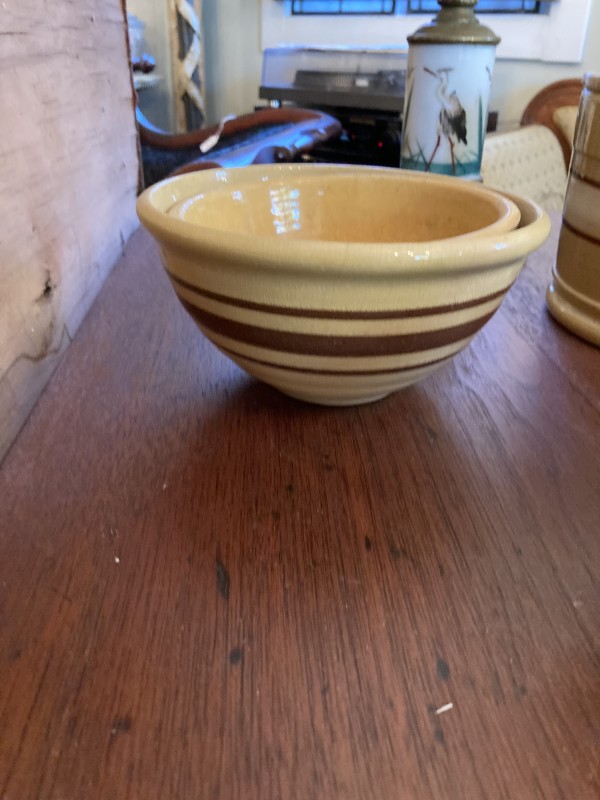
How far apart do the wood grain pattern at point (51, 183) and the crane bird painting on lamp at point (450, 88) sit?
38 cm

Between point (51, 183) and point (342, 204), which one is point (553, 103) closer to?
point (342, 204)

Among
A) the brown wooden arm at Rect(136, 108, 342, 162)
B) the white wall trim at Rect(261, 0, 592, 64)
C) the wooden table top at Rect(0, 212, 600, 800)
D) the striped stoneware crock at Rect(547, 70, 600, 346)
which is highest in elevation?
the white wall trim at Rect(261, 0, 592, 64)

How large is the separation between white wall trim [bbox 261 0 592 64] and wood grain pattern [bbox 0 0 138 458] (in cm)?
168

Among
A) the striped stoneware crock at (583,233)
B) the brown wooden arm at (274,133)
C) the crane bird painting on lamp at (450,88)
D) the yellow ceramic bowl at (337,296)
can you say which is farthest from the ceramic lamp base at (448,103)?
the brown wooden arm at (274,133)

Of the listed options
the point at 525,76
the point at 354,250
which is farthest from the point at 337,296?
the point at 525,76

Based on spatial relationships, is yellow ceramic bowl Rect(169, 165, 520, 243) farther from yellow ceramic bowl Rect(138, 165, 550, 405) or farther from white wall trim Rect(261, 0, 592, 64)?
white wall trim Rect(261, 0, 592, 64)

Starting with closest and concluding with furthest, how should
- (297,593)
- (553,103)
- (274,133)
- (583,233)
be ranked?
(297,593), (583,233), (274,133), (553,103)

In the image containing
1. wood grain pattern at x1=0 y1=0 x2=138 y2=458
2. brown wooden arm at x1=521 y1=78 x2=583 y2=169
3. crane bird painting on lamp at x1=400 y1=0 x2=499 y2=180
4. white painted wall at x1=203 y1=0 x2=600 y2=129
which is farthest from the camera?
white painted wall at x1=203 y1=0 x2=600 y2=129

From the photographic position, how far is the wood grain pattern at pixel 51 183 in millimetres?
423

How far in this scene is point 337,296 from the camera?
1.07ft

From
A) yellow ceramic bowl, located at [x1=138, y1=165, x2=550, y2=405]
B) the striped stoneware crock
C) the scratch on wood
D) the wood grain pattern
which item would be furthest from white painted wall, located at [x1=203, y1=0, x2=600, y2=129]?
the scratch on wood

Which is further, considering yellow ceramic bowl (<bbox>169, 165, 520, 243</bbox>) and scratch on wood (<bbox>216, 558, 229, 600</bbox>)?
yellow ceramic bowl (<bbox>169, 165, 520, 243</bbox>)

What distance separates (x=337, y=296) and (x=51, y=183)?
31 centimetres

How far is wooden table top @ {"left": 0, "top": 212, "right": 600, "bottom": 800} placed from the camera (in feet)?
0.73
